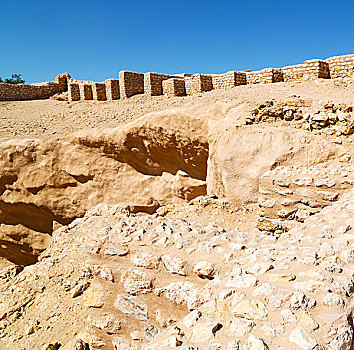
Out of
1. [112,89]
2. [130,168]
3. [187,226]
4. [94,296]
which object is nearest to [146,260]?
[94,296]

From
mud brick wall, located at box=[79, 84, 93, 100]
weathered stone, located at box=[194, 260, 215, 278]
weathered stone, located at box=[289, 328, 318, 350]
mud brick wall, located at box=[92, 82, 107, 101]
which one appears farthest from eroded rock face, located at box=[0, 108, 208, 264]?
weathered stone, located at box=[289, 328, 318, 350]

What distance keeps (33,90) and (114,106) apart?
5633mm

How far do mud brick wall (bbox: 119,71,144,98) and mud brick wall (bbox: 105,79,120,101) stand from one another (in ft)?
0.83

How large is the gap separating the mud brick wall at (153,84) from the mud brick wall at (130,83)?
34 cm

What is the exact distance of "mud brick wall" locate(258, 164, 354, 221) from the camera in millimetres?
4043

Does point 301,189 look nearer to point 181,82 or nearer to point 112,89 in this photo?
point 181,82

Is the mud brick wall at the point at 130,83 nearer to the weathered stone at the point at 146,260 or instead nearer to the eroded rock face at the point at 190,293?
the eroded rock face at the point at 190,293

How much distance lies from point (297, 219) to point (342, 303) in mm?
2611

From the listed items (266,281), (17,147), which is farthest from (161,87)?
(266,281)

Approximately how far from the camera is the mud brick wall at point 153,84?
10523 millimetres

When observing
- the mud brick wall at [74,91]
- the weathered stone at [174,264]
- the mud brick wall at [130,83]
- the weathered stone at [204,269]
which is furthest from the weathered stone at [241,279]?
the mud brick wall at [74,91]

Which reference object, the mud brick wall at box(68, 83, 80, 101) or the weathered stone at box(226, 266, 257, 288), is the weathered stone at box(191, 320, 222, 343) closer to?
the weathered stone at box(226, 266, 257, 288)

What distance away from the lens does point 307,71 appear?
823 centimetres

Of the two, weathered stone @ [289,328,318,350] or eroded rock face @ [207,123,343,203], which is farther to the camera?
eroded rock face @ [207,123,343,203]
